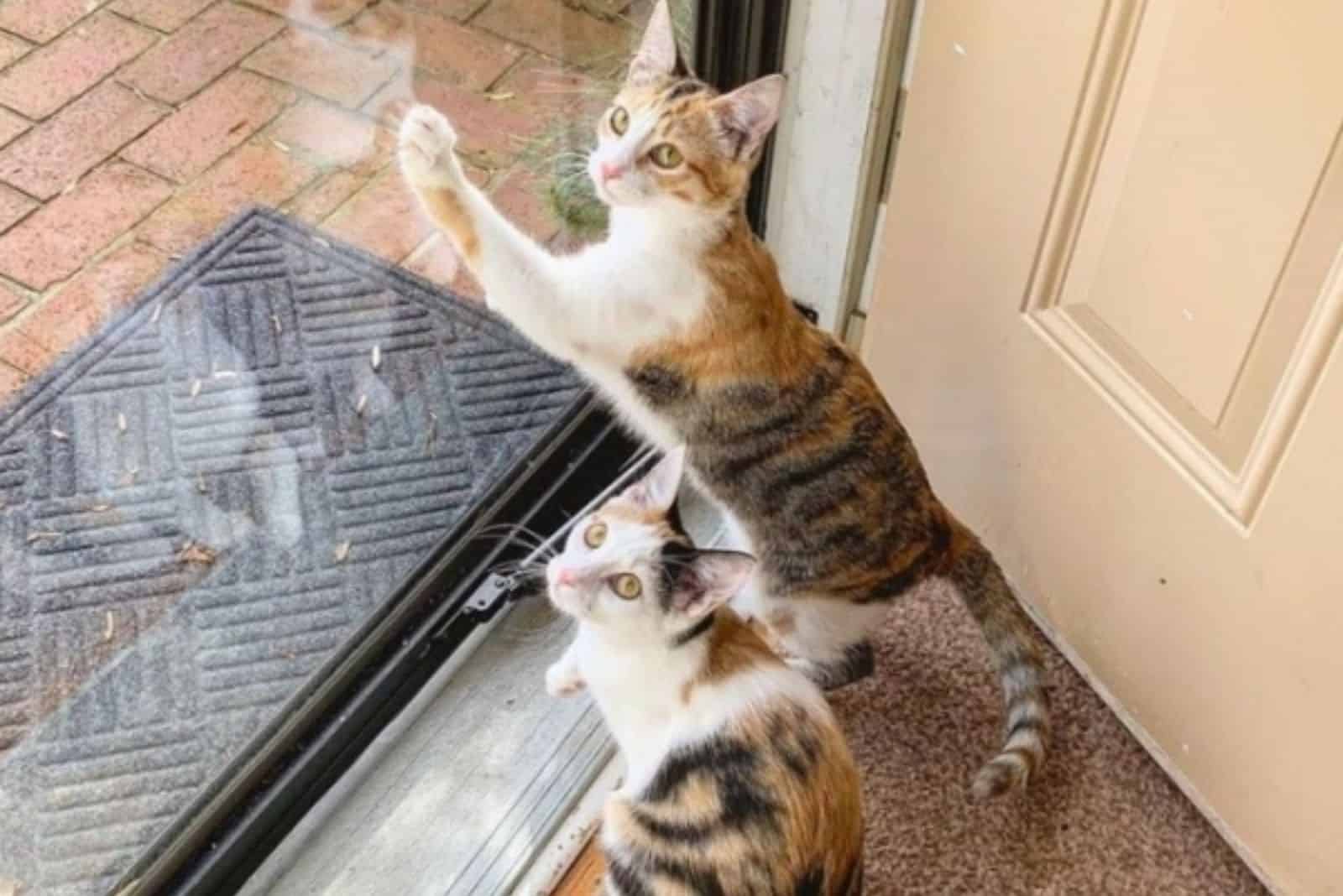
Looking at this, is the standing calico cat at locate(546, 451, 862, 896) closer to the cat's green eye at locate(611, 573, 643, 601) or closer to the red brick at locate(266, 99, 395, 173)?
the cat's green eye at locate(611, 573, 643, 601)

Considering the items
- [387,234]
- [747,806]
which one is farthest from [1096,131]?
[387,234]

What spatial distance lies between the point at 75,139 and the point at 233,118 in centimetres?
19

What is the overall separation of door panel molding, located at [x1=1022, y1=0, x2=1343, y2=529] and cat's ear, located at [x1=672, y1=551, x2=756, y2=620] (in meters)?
0.41

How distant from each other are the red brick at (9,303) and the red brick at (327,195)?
32 cm

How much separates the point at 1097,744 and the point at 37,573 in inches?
41.9

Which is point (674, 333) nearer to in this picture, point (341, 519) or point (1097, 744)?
point (341, 519)

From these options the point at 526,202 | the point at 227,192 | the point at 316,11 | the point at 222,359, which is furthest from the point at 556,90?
the point at 222,359

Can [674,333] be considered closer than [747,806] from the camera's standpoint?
No

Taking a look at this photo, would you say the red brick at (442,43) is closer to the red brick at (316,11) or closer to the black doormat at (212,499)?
the red brick at (316,11)

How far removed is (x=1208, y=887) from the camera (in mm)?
1371

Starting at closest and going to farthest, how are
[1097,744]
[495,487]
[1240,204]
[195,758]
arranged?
[1240,204]
[195,758]
[1097,744]
[495,487]

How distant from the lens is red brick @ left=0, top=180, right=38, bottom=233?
4.97ft

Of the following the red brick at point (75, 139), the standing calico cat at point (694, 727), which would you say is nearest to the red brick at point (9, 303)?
the red brick at point (75, 139)

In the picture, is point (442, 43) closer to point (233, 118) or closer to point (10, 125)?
point (233, 118)
